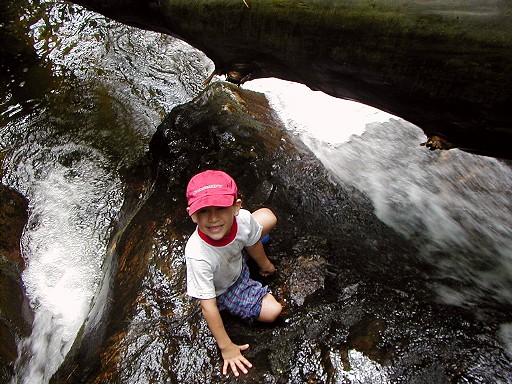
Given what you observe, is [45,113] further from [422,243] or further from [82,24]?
[422,243]

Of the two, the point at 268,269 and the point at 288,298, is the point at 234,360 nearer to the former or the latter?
the point at 288,298

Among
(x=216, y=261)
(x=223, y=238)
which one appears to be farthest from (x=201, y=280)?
(x=223, y=238)

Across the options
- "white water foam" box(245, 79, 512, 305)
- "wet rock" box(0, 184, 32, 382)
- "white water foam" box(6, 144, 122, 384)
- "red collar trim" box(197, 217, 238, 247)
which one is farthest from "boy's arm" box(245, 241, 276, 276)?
"wet rock" box(0, 184, 32, 382)

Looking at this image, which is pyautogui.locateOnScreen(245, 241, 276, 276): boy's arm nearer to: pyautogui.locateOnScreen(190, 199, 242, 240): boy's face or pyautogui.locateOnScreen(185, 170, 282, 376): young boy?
pyautogui.locateOnScreen(185, 170, 282, 376): young boy

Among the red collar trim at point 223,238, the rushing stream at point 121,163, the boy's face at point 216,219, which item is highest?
the boy's face at point 216,219

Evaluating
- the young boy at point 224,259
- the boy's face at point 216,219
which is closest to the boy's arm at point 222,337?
the young boy at point 224,259

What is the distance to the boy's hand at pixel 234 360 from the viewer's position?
8.71ft

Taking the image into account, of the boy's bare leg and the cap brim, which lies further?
the boy's bare leg

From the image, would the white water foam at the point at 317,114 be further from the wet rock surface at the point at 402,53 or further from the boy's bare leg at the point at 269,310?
the boy's bare leg at the point at 269,310

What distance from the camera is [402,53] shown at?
237cm

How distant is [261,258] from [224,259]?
377 millimetres

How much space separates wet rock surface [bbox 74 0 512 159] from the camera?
2135mm

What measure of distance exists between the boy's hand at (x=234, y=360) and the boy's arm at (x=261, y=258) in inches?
24.0

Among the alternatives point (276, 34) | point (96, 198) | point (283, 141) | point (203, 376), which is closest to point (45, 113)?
point (96, 198)
